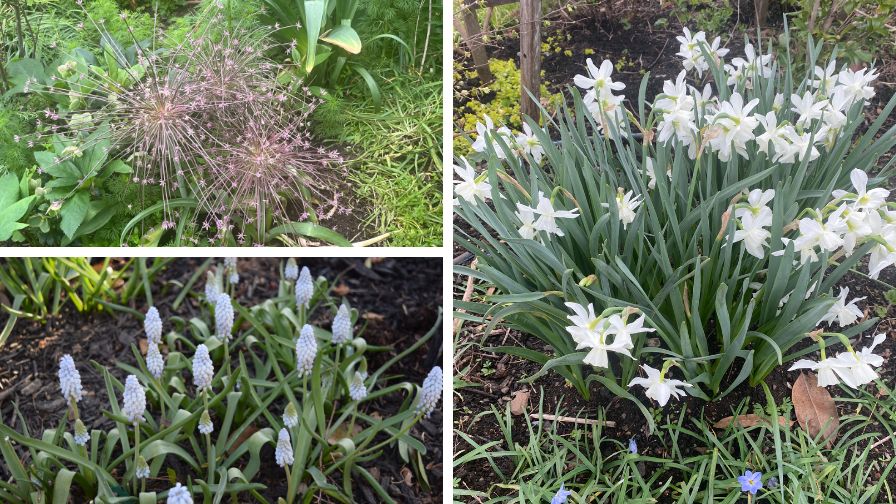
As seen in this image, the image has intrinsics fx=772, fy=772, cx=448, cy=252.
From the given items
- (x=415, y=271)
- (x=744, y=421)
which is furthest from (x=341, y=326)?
(x=744, y=421)

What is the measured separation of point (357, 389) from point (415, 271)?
0.61 m

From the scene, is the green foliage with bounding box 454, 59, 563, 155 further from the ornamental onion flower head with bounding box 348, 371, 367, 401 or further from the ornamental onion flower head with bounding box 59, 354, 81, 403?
the ornamental onion flower head with bounding box 59, 354, 81, 403

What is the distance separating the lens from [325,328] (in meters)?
2.17

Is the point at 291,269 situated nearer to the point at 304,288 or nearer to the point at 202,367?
the point at 304,288

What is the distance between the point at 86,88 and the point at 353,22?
78 cm

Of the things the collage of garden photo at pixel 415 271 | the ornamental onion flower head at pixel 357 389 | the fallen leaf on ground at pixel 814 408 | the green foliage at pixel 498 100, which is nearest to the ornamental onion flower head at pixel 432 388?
the collage of garden photo at pixel 415 271

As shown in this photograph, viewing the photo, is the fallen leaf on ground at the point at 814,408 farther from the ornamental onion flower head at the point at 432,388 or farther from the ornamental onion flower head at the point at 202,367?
the ornamental onion flower head at the point at 202,367

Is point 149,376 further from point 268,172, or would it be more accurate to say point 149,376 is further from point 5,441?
point 268,172

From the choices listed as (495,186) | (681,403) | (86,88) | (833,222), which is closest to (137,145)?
(86,88)

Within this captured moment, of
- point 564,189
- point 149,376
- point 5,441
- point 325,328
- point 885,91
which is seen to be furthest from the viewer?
point 885,91

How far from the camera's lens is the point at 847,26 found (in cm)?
254

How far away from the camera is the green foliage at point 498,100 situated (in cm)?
259

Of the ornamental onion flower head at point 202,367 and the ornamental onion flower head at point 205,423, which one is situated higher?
the ornamental onion flower head at point 202,367

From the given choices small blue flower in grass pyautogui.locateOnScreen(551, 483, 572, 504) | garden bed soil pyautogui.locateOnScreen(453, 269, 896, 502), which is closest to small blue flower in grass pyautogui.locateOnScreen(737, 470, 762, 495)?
garden bed soil pyautogui.locateOnScreen(453, 269, 896, 502)
